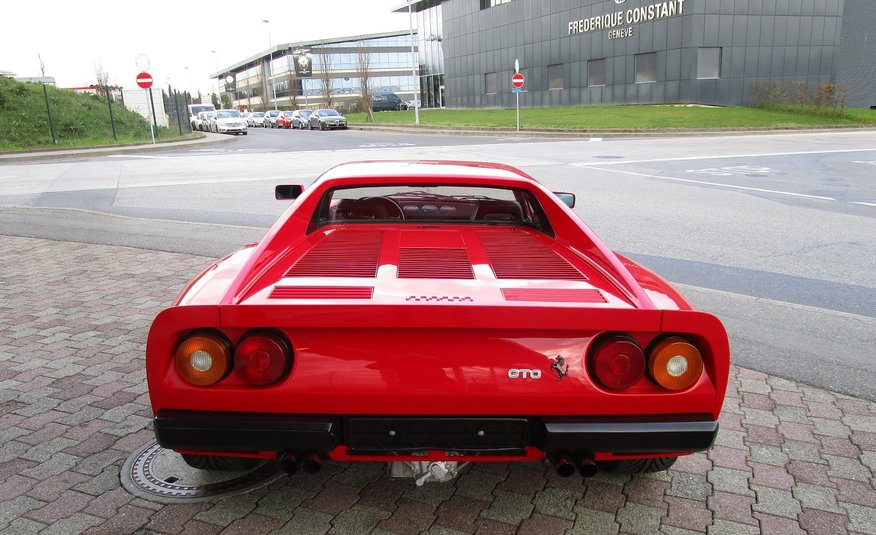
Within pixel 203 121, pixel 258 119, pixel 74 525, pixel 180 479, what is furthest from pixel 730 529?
pixel 258 119

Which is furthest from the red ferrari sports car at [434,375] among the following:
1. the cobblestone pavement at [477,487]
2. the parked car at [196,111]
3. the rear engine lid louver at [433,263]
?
the parked car at [196,111]

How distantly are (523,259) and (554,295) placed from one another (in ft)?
1.77

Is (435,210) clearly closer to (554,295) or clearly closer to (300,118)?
(554,295)

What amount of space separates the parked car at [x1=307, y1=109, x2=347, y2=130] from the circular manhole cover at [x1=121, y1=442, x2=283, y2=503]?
40.0 m

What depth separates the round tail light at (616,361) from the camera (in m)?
2.13

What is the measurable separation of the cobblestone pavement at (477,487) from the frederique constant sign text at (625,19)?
3880cm

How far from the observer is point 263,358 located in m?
2.11

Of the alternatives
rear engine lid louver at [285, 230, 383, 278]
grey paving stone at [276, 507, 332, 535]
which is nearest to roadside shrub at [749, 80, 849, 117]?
rear engine lid louver at [285, 230, 383, 278]

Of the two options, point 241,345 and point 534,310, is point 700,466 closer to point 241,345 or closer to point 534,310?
point 534,310

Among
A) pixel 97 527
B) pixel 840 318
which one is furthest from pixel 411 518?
pixel 840 318

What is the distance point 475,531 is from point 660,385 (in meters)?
0.90

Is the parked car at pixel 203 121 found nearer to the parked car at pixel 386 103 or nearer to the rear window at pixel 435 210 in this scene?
the parked car at pixel 386 103

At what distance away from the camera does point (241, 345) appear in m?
2.13

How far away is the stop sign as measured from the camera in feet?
86.9
